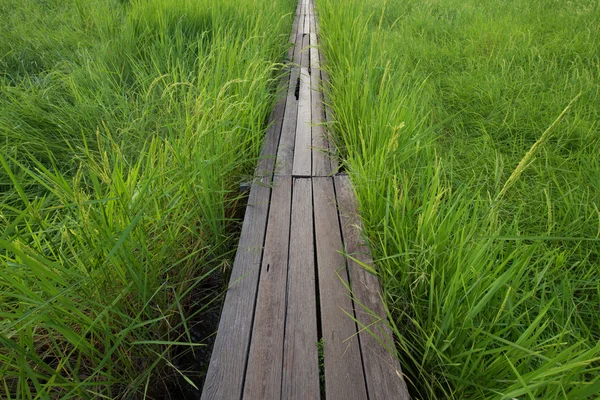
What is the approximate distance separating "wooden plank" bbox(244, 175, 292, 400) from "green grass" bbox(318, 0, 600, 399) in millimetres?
403

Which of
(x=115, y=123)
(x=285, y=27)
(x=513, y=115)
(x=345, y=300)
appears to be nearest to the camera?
(x=345, y=300)

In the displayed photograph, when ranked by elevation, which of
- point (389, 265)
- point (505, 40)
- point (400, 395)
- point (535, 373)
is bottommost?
point (400, 395)

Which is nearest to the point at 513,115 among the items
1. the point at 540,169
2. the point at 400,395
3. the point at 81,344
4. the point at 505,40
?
the point at 540,169

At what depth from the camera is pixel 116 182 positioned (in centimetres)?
125

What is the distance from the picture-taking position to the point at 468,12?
4793mm

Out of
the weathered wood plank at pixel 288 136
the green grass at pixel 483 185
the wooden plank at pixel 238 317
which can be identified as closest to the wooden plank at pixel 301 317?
the wooden plank at pixel 238 317

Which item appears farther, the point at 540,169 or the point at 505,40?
the point at 505,40

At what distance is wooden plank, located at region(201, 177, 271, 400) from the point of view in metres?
1.09

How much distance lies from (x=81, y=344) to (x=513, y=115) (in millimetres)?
2872

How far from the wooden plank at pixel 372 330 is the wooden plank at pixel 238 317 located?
40cm

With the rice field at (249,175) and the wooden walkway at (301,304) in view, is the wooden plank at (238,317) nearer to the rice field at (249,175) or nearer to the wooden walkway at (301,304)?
the wooden walkway at (301,304)

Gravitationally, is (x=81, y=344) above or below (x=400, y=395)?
above

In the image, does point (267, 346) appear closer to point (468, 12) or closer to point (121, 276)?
point (121, 276)

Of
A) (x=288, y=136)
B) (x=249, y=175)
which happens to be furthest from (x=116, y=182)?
(x=288, y=136)
